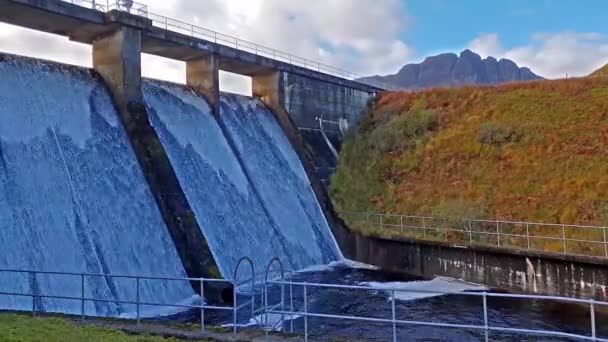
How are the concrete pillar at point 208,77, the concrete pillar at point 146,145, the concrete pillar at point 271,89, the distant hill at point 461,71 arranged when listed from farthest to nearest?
1. the distant hill at point 461,71
2. the concrete pillar at point 271,89
3. the concrete pillar at point 208,77
4. the concrete pillar at point 146,145

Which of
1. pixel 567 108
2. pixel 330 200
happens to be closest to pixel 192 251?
pixel 330 200

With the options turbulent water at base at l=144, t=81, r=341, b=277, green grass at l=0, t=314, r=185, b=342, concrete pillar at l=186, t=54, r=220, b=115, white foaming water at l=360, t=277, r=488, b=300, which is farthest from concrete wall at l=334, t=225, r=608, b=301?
green grass at l=0, t=314, r=185, b=342

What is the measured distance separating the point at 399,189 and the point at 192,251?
41.3 ft

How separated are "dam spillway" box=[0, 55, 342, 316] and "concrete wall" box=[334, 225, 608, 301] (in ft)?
5.37

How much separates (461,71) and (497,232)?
476 feet

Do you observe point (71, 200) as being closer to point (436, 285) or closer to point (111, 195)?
point (111, 195)

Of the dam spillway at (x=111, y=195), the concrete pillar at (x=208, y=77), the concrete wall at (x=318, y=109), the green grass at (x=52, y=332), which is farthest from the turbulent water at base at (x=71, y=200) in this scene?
the concrete wall at (x=318, y=109)

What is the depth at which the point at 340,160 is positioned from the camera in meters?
28.9

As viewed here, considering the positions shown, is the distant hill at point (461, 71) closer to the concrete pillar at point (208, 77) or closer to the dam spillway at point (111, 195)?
the concrete pillar at point (208, 77)

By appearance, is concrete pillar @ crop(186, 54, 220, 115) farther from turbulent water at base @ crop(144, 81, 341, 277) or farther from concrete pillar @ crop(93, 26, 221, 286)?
concrete pillar @ crop(93, 26, 221, 286)

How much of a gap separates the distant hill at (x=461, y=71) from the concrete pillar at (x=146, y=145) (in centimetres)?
14096

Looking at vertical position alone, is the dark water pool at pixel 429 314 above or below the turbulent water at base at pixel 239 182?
below

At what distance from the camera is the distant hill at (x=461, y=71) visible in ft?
514

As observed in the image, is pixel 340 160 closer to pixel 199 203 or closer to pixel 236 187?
pixel 236 187
